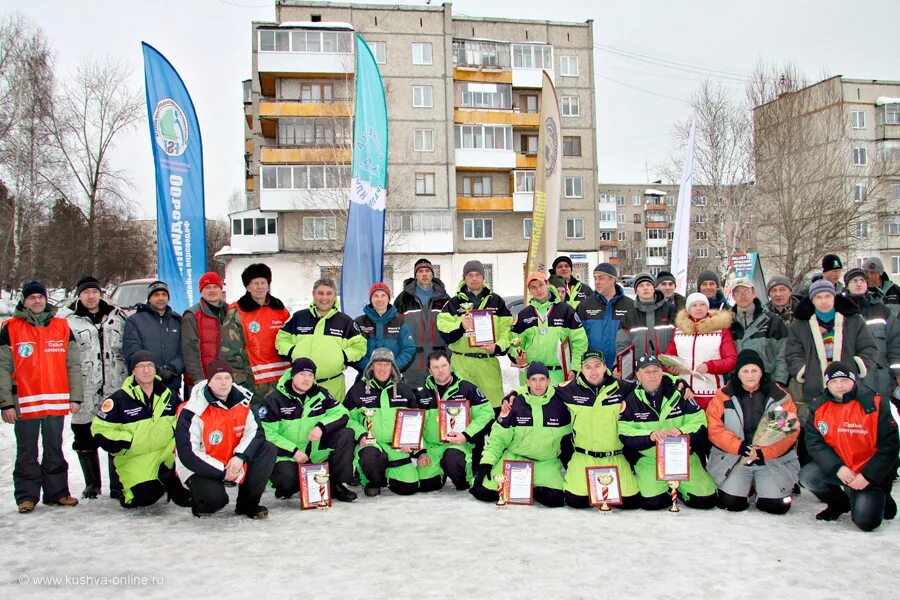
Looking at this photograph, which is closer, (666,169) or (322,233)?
(666,169)

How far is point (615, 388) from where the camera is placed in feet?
18.9

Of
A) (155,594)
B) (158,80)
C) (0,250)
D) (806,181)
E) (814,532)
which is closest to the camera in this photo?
(155,594)

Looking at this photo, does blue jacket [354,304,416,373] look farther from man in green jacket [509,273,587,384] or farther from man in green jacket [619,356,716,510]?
man in green jacket [619,356,716,510]

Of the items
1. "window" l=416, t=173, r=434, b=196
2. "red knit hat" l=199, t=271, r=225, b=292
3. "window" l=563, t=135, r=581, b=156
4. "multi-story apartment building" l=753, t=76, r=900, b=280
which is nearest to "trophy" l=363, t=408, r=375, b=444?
"red knit hat" l=199, t=271, r=225, b=292

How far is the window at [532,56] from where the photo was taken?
41625 millimetres

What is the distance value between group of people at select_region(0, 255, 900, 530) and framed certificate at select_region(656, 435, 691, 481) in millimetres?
116

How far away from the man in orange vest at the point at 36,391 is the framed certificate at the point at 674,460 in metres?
5.00

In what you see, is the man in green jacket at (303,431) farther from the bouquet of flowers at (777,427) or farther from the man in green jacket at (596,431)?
the bouquet of flowers at (777,427)

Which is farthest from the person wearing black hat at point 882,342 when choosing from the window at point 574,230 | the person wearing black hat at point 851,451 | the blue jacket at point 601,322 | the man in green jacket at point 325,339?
the window at point 574,230

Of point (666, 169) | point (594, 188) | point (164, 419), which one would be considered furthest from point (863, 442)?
point (594, 188)

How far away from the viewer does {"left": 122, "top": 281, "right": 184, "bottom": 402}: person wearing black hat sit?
20.1ft

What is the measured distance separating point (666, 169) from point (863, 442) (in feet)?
91.2

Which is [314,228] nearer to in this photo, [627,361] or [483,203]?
[483,203]

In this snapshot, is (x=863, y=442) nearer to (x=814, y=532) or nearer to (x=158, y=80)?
(x=814, y=532)
